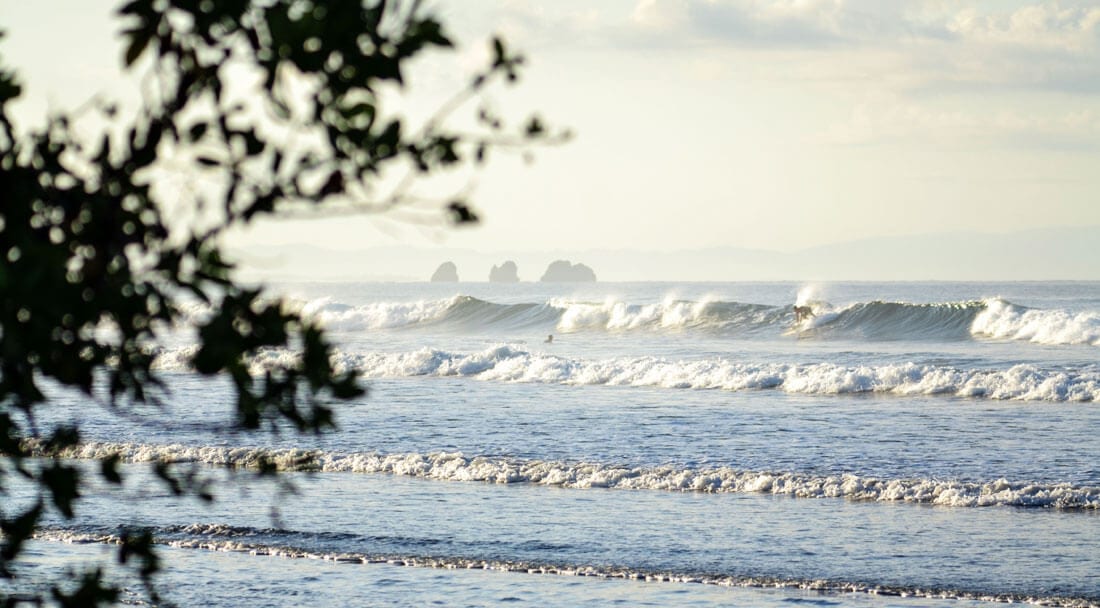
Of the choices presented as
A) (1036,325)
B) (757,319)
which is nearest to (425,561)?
(1036,325)

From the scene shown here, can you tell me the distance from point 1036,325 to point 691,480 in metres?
33.9

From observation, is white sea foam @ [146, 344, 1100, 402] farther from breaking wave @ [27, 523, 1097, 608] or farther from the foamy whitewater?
breaking wave @ [27, 523, 1097, 608]

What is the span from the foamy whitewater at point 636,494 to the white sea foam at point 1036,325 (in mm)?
16159

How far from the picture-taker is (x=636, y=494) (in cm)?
1476

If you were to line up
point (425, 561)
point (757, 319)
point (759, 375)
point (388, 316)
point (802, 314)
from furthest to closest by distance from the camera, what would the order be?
point (388, 316) → point (757, 319) → point (802, 314) → point (759, 375) → point (425, 561)

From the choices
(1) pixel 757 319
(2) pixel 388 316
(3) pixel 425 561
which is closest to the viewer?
(3) pixel 425 561

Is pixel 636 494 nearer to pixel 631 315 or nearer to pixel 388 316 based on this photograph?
pixel 631 315

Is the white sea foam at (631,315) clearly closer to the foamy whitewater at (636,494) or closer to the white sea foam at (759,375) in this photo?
the white sea foam at (759,375)

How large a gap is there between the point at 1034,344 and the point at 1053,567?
34172 mm

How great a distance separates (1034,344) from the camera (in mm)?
42688

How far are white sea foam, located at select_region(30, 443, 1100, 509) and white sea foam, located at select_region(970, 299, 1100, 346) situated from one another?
30747 millimetres

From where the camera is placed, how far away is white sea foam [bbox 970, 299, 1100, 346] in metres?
42.9

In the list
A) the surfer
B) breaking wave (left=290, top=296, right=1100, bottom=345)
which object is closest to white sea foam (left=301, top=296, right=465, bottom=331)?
breaking wave (left=290, top=296, right=1100, bottom=345)

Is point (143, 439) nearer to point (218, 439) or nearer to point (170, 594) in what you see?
point (218, 439)
